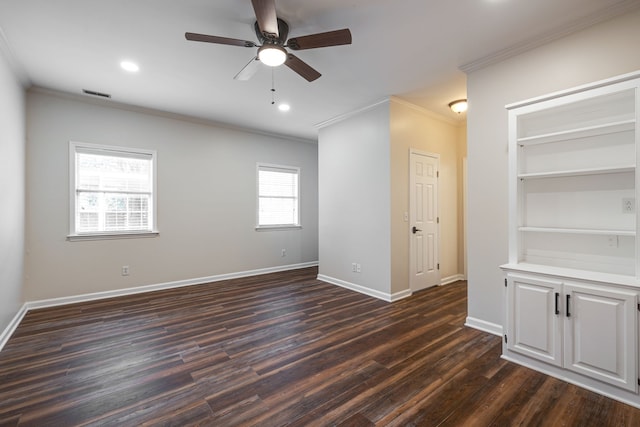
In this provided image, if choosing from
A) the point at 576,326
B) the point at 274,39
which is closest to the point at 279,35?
the point at 274,39

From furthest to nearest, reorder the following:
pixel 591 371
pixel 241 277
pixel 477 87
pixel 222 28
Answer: pixel 241 277 < pixel 477 87 < pixel 222 28 < pixel 591 371

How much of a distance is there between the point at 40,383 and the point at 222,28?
10.8ft

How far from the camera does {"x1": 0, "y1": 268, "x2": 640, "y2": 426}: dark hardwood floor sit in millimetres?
1833

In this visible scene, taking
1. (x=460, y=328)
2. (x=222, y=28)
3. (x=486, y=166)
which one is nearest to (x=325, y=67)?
(x=222, y=28)

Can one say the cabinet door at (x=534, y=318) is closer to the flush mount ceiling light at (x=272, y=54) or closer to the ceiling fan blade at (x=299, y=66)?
the ceiling fan blade at (x=299, y=66)

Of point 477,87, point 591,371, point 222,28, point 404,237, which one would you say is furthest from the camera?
point 404,237

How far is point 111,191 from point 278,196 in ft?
9.67

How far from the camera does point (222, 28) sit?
8.51ft

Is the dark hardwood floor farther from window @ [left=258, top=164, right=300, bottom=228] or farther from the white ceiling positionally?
the white ceiling

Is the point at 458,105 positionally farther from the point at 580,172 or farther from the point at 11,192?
the point at 11,192

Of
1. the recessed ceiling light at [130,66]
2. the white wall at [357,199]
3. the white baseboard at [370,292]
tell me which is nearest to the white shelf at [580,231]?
the white wall at [357,199]

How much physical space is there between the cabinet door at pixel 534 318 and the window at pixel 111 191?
498cm

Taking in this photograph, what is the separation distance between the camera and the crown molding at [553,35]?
224cm

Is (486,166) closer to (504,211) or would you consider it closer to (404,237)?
(504,211)
